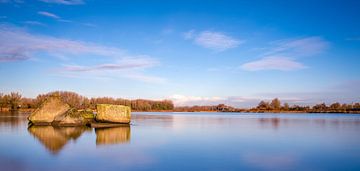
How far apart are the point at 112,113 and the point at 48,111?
500cm

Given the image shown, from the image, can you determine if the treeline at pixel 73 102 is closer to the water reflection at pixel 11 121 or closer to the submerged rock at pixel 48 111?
the water reflection at pixel 11 121

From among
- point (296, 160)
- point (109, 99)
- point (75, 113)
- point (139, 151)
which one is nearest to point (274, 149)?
point (296, 160)

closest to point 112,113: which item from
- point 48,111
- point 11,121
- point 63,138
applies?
point 48,111

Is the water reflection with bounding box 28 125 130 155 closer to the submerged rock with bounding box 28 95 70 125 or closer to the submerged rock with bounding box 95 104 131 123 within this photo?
the submerged rock with bounding box 95 104 131 123

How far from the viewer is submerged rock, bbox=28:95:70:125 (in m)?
24.1

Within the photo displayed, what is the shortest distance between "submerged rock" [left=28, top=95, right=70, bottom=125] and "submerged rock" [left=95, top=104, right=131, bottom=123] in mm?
3100

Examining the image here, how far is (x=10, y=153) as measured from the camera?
10945 millimetres

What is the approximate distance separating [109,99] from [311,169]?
4575 inches

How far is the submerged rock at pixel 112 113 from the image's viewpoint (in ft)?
77.0

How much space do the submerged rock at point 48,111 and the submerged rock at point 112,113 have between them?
3.10 metres

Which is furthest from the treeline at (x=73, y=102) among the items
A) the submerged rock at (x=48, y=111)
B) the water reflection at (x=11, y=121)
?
the submerged rock at (x=48, y=111)

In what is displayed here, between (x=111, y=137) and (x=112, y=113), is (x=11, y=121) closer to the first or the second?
(x=112, y=113)

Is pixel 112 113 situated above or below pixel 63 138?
above

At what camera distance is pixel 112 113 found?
949 inches
